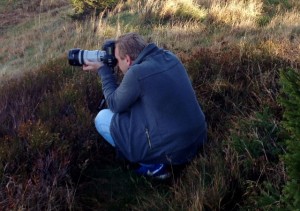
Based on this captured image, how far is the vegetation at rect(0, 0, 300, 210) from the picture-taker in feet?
9.77

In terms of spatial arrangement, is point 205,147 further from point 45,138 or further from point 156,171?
point 45,138

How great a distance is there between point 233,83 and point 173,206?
2.33m

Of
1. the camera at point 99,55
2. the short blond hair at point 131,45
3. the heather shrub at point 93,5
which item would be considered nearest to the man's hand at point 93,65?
the camera at point 99,55

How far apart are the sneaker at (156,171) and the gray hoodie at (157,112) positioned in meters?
0.05

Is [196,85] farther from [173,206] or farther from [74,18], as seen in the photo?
[74,18]

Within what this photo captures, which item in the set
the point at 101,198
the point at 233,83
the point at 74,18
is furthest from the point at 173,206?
the point at 74,18

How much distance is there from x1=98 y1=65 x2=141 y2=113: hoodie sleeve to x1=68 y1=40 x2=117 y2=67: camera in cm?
9

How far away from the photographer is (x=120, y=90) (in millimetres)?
3881

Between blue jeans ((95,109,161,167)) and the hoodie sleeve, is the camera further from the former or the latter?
Result: blue jeans ((95,109,161,167))

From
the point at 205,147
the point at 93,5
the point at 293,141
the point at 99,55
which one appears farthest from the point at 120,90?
the point at 93,5

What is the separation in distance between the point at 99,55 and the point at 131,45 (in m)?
0.54

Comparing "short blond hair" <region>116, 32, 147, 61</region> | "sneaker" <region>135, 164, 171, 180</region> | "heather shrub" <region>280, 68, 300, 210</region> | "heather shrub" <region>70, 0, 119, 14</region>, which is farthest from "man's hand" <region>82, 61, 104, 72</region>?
"heather shrub" <region>70, 0, 119, 14</region>

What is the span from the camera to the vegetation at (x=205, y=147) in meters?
2.98

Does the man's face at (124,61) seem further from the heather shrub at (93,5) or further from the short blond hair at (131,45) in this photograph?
the heather shrub at (93,5)
